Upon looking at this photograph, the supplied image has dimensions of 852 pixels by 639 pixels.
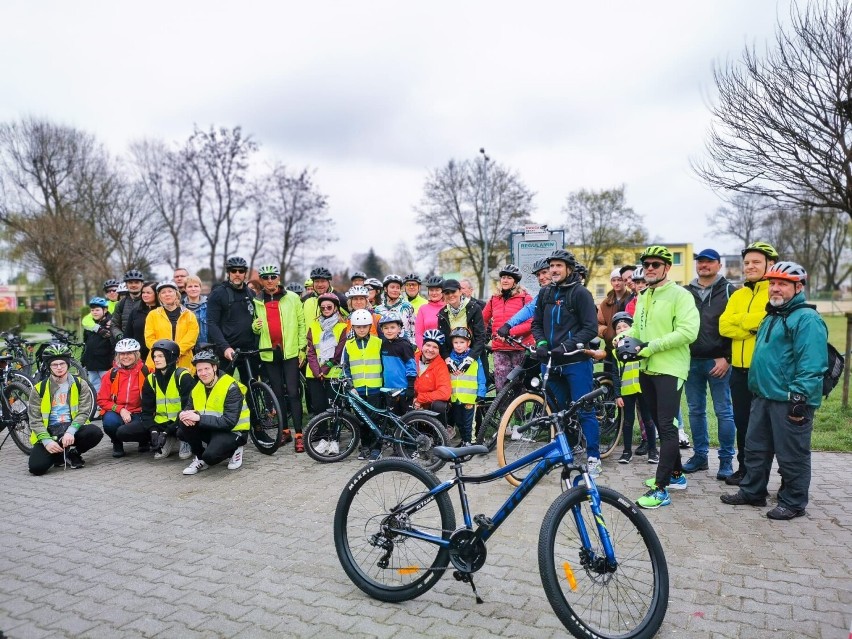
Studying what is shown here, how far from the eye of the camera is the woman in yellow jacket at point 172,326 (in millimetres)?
7125

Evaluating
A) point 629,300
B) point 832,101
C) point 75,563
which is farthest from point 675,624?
point 832,101

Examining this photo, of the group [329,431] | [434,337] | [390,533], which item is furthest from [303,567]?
[434,337]

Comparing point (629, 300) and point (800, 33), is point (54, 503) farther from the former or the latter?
point (800, 33)

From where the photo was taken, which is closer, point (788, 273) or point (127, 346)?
point (788, 273)

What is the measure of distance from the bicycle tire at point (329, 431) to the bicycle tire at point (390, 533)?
2.87 metres

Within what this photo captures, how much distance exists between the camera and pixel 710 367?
5.76 m

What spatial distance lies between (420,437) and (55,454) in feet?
13.3

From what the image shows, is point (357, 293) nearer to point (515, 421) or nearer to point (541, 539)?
point (515, 421)

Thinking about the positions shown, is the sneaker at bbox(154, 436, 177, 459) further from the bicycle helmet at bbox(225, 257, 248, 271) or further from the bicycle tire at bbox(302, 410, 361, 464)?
the bicycle helmet at bbox(225, 257, 248, 271)

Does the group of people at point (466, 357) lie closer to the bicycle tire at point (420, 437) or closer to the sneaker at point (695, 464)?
the sneaker at point (695, 464)

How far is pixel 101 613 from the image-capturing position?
134 inches

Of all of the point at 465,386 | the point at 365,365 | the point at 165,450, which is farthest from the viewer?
the point at 165,450

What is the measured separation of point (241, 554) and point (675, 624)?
2.87m

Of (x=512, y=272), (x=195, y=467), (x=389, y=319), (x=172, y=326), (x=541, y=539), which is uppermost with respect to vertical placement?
(x=512, y=272)
